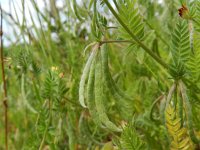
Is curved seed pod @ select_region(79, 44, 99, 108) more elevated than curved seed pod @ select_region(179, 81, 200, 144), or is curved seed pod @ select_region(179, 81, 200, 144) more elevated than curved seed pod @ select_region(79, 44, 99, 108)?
curved seed pod @ select_region(79, 44, 99, 108)

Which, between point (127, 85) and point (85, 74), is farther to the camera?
point (127, 85)

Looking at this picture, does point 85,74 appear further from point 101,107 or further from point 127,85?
point 127,85

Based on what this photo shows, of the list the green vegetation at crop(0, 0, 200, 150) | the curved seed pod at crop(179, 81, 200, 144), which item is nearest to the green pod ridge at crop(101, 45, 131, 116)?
the green vegetation at crop(0, 0, 200, 150)

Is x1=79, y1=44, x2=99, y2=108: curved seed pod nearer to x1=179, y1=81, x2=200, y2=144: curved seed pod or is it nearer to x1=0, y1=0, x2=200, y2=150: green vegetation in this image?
x1=0, y1=0, x2=200, y2=150: green vegetation

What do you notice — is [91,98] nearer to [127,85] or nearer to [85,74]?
[85,74]

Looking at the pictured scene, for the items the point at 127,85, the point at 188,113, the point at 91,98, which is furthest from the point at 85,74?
the point at 127,85

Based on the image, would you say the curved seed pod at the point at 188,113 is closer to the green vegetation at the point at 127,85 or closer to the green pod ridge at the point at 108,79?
the green vegetation at the point at 127,85

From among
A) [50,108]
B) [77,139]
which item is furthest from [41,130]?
[77,139]

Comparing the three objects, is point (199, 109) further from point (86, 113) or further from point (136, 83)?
point (136, 83)

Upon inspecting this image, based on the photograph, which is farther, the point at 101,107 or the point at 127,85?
the point at 127,85

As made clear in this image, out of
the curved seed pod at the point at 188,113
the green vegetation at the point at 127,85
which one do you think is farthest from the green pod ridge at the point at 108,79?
the curved seed pod at the point at 188,113

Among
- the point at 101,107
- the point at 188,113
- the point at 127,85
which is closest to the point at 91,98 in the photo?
the point at 101,107
